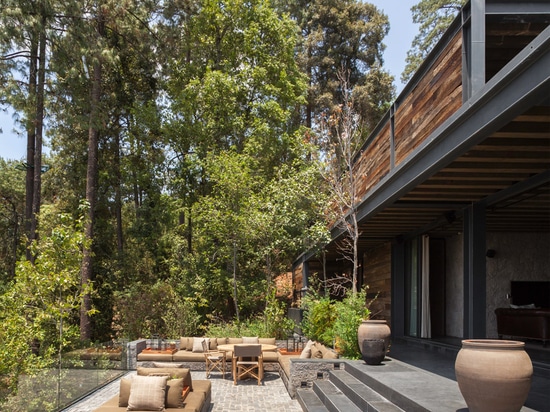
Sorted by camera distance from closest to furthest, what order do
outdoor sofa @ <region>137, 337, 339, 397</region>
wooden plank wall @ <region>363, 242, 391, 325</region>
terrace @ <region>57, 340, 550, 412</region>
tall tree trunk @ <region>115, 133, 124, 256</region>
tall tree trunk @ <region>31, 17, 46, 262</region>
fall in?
terrace @ <region>57, 340, 550, 412</region>, outdoor sofa @ <region>137, 337, 339, 397</region>, wooden plank wall @ <region>363, 242, 391, 325</region>, tall tree trunk @ <region>31, 17, 46, 262</region>, tall tree trunk @ <region>115, 133, 124, 256</region>

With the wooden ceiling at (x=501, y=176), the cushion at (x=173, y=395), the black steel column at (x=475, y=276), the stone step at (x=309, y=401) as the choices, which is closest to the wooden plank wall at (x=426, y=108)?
the wooden ceiling at (x=501, y=176)

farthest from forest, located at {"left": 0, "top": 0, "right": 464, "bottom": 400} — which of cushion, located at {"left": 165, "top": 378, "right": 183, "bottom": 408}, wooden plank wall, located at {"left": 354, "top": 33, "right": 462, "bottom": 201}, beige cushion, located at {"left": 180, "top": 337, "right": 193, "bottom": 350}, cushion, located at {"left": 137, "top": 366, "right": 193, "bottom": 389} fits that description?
cushion, located at {"left": 165, "top": 378, "right": 183, "bottom": 408}

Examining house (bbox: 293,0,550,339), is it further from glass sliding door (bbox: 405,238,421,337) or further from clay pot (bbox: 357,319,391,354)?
clay pot (bbox: 357,319,391,354)

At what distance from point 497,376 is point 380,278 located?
1135cm

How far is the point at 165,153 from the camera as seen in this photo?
2277cm

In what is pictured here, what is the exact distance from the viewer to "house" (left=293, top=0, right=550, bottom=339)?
183 inches

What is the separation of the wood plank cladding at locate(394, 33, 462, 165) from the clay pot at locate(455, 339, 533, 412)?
2.41 metres

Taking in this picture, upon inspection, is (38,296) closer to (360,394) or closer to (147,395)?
(147,395)

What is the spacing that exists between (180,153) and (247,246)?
6.74 meters

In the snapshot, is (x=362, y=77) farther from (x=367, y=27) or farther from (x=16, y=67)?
(x=16, y=67)

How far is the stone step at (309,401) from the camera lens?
772cm

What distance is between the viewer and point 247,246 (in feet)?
58.1

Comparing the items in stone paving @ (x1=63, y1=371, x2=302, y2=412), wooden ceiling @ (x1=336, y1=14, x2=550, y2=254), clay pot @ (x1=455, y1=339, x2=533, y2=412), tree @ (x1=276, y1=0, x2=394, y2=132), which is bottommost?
stone paving @ (x1=63, y1=371, x2=302, y2=412)

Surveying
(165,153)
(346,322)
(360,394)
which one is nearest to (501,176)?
(360,394)
